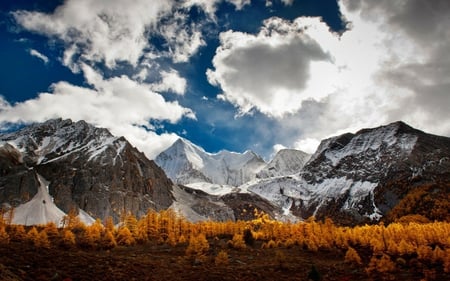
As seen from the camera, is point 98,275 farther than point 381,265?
No

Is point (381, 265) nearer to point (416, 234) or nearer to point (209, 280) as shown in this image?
point (209, 280)

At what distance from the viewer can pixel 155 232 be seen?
99.0 metres

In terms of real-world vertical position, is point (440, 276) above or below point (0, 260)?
below

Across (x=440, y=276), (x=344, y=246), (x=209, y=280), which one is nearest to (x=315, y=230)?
(x=344, y=246)

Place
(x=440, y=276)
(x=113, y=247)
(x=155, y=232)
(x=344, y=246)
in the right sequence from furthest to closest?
(x=155, y=232) < (x=344, y=246) < (x=113, y=247) < (x=440, y=276)

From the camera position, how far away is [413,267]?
47.8 m

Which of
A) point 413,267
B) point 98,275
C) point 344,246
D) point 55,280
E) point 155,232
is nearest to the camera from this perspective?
point 55,280

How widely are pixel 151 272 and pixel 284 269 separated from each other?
16109 mm

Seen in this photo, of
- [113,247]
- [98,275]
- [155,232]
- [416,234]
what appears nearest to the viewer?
[98,275]

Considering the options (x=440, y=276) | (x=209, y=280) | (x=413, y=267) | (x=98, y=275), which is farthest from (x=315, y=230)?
(x=98, y=275)

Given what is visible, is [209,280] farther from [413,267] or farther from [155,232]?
[155,232]

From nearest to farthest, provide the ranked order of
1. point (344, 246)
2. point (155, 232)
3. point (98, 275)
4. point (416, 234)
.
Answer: point (98, 275) < point (344, 246) < point (416, 234) < point (155, 232)

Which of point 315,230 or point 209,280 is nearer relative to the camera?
point 209,280

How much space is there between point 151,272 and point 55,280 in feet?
31.5
